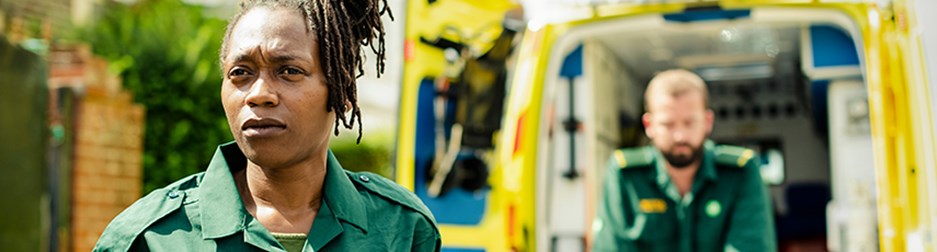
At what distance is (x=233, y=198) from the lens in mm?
1776

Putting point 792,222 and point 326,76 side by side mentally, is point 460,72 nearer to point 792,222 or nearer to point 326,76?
point 792,222

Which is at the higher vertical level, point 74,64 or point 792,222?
point 74,64

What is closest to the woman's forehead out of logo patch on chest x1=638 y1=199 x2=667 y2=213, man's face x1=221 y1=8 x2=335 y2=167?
man's face x1=221 y1=8 x2=335 y2=167

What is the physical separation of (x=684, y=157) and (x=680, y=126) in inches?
4.5

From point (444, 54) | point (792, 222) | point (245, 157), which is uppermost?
point (444, 54)

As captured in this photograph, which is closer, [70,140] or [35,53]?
[35,53]

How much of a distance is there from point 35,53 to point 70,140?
21.7 inches

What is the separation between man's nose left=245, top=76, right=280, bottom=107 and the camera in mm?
1735

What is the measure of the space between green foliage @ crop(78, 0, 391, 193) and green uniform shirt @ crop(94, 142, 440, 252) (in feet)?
21.2

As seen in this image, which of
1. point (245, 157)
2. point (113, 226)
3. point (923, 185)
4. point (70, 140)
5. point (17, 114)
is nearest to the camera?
point (113, 226)

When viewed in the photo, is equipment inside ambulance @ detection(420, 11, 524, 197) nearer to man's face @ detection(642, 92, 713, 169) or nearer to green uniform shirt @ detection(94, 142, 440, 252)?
man's face @ detection(642, 92, 713, 169)

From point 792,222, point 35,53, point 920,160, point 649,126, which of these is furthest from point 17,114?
point 792,222

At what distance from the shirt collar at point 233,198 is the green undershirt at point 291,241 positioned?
0.03 metres

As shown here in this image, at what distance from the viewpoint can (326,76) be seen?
1.80 meters
